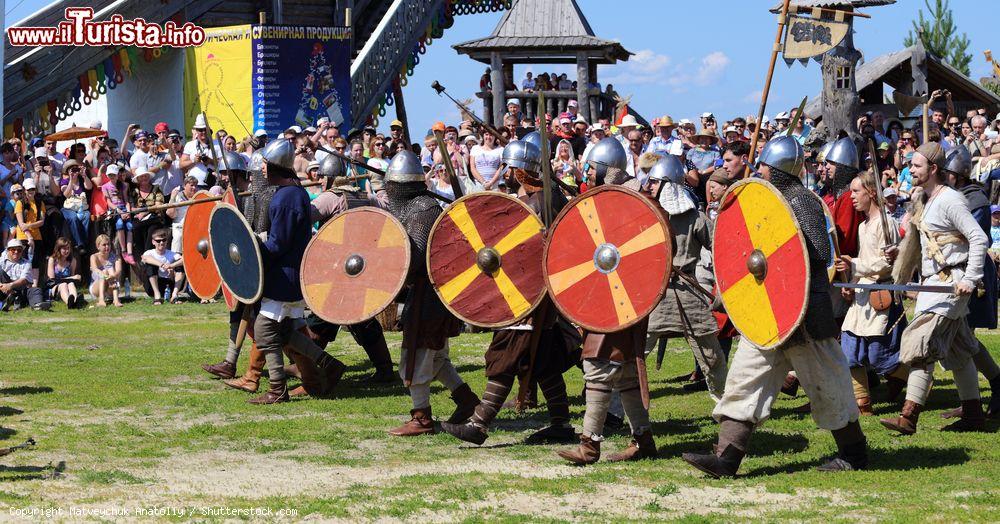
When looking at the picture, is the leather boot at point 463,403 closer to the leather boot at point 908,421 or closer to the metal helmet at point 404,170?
the metal helmet at point 404,170

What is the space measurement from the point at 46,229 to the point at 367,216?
952 cm

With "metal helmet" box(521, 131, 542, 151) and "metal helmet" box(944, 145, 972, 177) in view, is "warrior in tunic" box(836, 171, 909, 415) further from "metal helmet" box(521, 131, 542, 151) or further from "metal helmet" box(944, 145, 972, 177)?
"metal helmet" box(521, 131, 542, 151)

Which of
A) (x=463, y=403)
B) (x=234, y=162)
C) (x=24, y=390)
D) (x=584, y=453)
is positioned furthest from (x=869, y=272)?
(x=24, y=390)

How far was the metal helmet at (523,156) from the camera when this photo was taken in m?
7.72

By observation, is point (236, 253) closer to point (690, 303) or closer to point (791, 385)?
point (690, 303)

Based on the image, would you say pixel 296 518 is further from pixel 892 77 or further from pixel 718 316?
pixel 892 77

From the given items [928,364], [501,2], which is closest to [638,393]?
[928,364]

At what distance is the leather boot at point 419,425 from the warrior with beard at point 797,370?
6.19ft

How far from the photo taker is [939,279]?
7438 millimetres

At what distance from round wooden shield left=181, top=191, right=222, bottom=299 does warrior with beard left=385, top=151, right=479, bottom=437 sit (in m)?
2.28

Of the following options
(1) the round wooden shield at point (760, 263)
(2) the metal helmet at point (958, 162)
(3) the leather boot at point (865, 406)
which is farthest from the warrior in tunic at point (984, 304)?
(1) the round wooden shield at point (760, 263)

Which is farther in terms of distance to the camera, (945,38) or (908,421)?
(945,38)

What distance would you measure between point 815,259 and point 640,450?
1.40m

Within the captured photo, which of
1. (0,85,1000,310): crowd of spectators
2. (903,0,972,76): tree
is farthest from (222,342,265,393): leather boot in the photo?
(903,0,972,76): tree
